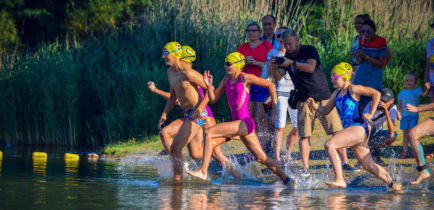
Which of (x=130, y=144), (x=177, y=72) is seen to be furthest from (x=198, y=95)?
(x=130, y=144)

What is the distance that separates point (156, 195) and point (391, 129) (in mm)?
3116

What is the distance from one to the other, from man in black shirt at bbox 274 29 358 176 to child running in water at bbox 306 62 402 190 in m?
0.65

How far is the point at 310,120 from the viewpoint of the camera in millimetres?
9508

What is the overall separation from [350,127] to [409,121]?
192cm

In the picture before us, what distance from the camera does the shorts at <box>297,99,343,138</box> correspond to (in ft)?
30.6

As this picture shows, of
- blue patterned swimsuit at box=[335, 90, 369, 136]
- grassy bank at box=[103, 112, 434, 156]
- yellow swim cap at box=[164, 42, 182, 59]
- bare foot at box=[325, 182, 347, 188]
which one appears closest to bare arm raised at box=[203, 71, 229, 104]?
yellow swim cap at box=[164, 42, 182, 59]

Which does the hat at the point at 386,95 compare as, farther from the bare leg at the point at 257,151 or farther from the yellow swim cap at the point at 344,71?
the bare leg at the point at 257,151

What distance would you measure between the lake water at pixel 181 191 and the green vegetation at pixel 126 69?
12.9 ft

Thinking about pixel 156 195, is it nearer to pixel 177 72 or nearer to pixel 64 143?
pixel 177 72

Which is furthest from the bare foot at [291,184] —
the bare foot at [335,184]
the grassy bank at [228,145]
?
the grassy bank at [228,145]

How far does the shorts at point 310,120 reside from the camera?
9.33 m

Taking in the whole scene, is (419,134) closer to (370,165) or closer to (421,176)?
(421,176)

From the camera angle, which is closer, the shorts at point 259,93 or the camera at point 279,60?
the camera at point 279,60

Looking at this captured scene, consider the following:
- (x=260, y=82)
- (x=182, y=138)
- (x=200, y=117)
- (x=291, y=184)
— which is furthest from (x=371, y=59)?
(x=182, y=138)
